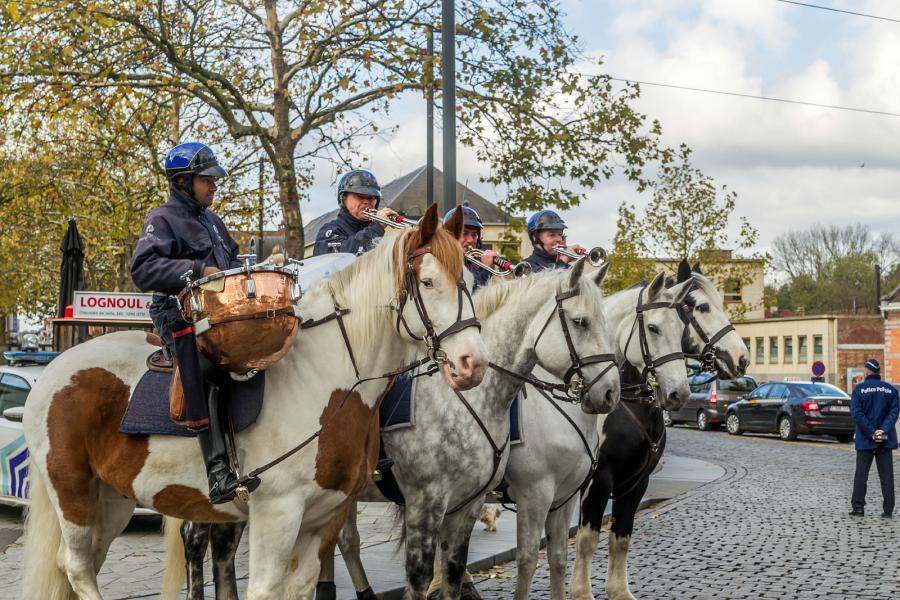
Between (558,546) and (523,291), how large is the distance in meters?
1.80

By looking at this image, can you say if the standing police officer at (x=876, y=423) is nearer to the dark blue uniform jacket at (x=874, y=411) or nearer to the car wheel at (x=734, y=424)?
the dark blue uniform jacket at (x=874, y=411)

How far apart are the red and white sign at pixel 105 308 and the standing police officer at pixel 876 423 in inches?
422

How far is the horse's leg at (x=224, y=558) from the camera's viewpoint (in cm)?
615

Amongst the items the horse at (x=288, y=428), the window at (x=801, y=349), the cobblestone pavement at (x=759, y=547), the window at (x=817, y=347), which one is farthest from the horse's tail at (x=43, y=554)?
the window at (x=801, y=349)

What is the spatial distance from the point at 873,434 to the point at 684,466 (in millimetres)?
6554

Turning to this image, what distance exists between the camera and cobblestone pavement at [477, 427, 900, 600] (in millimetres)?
8570

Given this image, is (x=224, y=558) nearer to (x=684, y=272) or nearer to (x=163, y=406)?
(x=163, y=406)

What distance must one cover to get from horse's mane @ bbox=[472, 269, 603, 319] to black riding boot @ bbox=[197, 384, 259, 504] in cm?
225

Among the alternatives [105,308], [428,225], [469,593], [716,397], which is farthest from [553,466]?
[716,397]

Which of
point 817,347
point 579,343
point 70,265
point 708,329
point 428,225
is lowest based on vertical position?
point 579,343

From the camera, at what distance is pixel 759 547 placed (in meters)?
10.9

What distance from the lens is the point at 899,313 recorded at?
211ft

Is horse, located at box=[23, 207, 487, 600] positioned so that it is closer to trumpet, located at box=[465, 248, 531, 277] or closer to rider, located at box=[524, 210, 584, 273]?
trumpet, located at box=[465, 248, 531, 277]

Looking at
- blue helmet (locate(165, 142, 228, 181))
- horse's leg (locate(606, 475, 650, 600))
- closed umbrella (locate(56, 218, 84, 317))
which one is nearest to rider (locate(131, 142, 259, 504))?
blue helmet (locate(165, 142, 228, 181))
